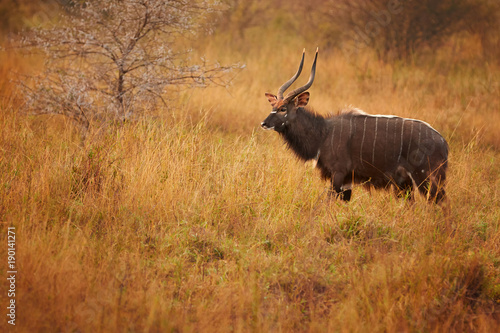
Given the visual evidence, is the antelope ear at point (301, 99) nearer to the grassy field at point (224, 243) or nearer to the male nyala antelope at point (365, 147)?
the male nyala antelope at point (365, 147)

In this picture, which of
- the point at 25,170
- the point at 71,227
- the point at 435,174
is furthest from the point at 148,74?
the point at 435,174

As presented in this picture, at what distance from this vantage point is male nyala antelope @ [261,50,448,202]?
496 centimetres

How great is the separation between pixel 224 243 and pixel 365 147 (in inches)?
76.9

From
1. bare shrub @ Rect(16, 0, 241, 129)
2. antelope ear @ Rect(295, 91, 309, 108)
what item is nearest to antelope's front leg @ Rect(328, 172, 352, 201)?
antelope ear @ Rect(295, 91, 309, 108)

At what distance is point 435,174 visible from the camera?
16.0 feet

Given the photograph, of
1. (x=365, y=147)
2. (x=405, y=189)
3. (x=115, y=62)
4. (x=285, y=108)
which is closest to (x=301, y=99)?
(x=285, y=108)

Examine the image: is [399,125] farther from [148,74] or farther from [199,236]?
[148,74]

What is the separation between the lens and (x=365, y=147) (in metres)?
5.14

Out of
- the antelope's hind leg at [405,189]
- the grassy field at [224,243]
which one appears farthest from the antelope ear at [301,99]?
the antelope's hind leg at [405,189]

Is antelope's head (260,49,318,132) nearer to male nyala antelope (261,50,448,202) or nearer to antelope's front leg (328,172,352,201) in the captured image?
male nyala antelope (261,50,448,202)

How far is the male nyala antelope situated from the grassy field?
24 cm

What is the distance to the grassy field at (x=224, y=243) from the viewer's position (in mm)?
3203

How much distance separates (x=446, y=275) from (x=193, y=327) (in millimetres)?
1938

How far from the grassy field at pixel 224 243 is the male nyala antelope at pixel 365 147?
24 cm
